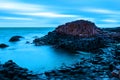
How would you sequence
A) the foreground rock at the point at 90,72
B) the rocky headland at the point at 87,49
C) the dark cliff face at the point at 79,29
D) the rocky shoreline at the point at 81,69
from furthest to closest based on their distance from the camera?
the dark cliff face at the point at 79,29
the rocky headland at the point at 87,49
the rocky shoreline at the point at 81,69
the foreground rock at the point at 90,72

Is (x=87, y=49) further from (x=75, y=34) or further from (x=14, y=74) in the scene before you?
(x=14, y=74)

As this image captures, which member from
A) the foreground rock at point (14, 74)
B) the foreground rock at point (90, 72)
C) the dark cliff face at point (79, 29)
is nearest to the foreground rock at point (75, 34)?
the dark cliff face at point (79, 29)

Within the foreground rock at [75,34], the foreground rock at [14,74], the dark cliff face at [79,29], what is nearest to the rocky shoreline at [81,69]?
the foreground rock at [14,74]

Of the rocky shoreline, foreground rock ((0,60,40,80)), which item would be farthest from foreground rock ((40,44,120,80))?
foreground rock ((0,60,40,80))

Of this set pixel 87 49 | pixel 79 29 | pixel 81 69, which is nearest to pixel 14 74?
pixel 81 69

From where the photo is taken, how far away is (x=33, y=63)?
3306 centimetres

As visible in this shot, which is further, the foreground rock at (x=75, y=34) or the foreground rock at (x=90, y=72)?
the foreground rock at (x=75, y=34)

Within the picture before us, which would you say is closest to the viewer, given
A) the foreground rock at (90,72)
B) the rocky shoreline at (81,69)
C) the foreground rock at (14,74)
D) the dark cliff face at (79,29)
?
the foreground rock at (14,74)

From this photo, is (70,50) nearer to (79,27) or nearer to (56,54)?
(56,54)

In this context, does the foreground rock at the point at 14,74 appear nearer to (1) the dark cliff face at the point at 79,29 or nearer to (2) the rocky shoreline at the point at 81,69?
(2) the rocky shoreline at the point at 81,69

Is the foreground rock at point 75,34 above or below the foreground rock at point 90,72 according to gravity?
above

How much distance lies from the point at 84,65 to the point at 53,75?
5050mm

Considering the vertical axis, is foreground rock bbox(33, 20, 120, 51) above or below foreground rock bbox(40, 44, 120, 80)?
above

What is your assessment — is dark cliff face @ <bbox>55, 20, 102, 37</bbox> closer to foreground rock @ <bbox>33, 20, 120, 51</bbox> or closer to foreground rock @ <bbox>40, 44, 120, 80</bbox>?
foreground rock @ <bbox>33, 20, 120, 51</bbox>
